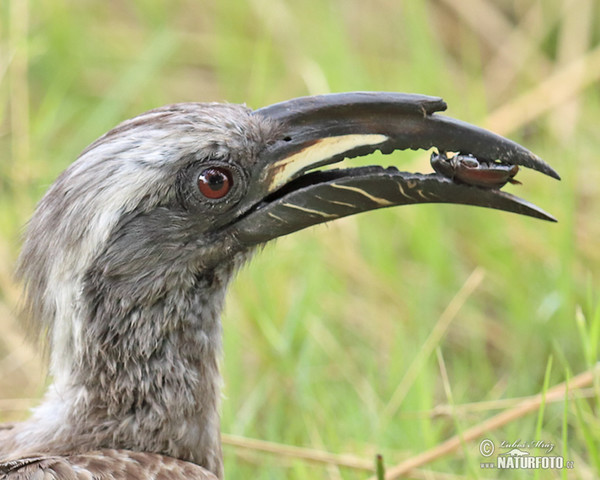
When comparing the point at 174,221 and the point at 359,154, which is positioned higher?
the point at 359,154

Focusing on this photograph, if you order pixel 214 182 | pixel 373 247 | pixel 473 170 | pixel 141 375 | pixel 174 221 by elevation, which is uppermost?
pixel 373 247

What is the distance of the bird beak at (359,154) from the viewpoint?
256 cm

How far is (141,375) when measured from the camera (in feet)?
8.55

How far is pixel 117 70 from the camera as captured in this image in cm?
608

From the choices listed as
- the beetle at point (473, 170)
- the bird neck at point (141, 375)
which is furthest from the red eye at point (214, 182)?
the beetle at point (473, 170)

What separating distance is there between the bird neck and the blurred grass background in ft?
1.32

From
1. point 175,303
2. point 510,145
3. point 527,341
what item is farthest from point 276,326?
point 510,145

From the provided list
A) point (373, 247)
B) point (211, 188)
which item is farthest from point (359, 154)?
point (373, 247)

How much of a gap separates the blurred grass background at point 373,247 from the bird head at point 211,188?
1.19 ft

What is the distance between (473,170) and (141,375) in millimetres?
1086

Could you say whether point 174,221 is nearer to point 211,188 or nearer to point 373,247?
point 211,188

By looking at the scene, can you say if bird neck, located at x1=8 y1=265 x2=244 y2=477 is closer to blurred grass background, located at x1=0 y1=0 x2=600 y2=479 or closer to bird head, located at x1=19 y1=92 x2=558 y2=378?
bird head, located at x1=19 y1=92 x2=558 y2=378

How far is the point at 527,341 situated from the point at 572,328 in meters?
0.21

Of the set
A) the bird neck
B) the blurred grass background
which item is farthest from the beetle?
the bird neck
